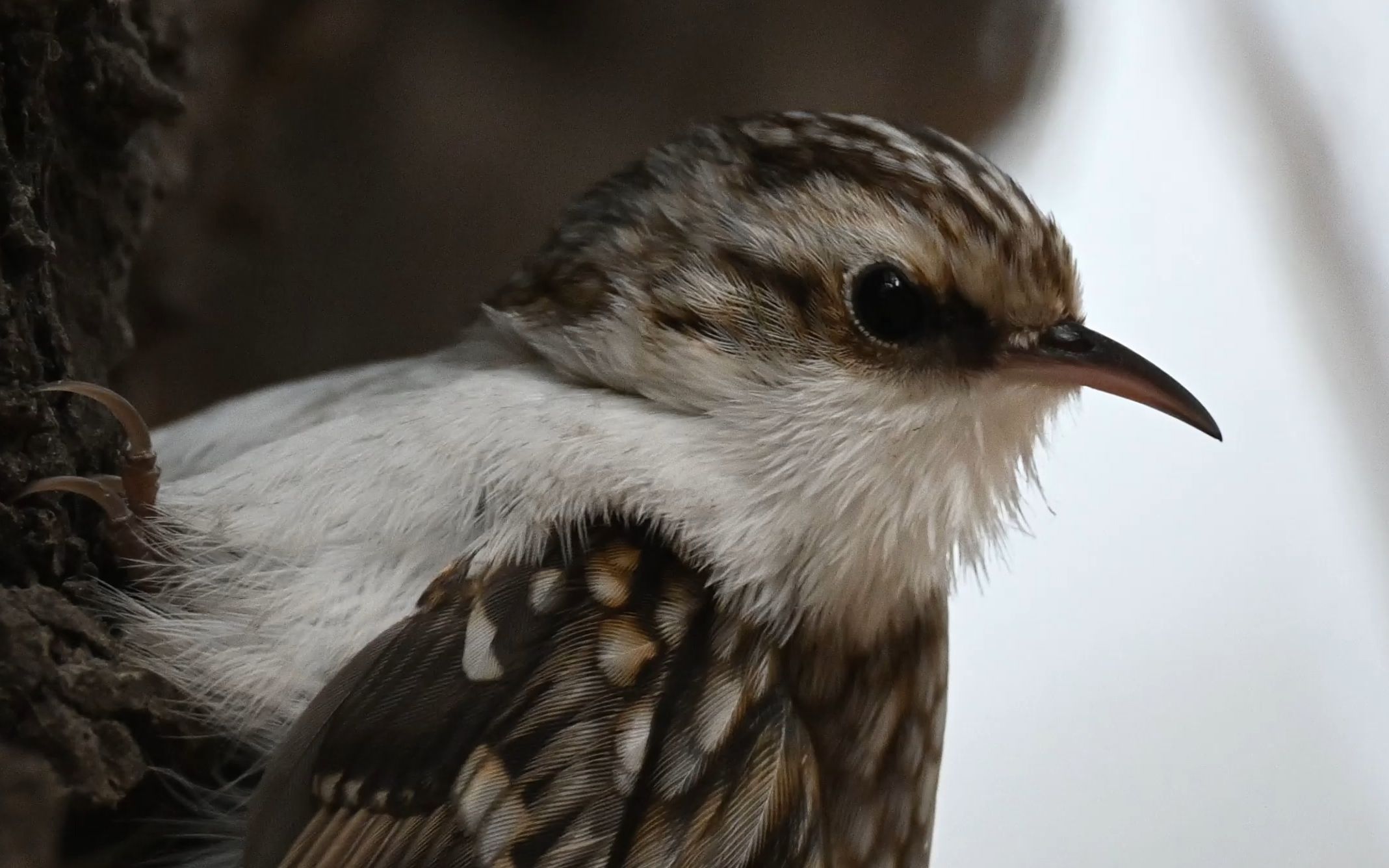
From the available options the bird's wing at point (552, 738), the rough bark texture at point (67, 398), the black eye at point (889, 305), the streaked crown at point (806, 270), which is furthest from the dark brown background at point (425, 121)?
the black eye at point (889, 305)

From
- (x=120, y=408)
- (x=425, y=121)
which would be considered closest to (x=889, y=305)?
(x=120, y=408)

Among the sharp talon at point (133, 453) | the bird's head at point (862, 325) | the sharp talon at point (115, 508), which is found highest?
the bird's head at point (862, 325)

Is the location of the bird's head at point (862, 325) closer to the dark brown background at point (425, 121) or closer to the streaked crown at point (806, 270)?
the streaked crown at point (806, 270)

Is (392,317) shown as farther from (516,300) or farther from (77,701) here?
(77,701)

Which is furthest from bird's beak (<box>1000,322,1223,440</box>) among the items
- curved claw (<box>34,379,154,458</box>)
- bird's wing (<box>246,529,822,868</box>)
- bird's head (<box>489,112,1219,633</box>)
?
curved claw (<box>34,379,154,458</box>)

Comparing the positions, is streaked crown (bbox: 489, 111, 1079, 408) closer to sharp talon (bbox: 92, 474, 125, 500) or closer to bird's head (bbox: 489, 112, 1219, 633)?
bird's head (bbox: 489, 112, 1219, 633)

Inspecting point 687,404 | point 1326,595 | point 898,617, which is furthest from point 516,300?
point 1326,595

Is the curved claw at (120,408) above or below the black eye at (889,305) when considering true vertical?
below
